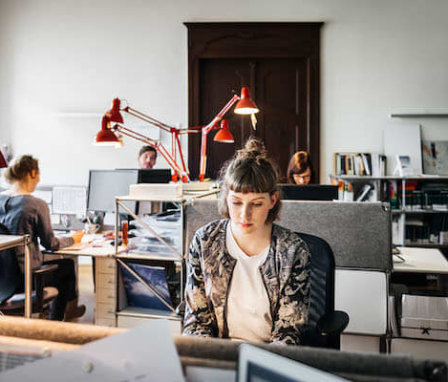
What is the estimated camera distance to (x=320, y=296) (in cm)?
150

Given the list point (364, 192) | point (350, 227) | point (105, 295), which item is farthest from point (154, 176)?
point (364, 192)

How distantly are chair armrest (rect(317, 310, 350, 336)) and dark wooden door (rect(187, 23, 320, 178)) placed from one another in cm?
336

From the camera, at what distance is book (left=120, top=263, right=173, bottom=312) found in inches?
85.5

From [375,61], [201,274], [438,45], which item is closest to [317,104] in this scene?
[375,61]

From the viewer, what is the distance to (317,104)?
4.71 metres

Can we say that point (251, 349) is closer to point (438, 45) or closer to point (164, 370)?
point (164, 370)

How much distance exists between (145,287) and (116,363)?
1.95 metres

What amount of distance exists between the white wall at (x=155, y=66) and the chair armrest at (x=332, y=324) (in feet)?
11.0

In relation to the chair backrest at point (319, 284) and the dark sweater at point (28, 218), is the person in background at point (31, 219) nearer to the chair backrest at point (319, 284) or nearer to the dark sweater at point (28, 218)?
the dark sweater at point (28, 218)

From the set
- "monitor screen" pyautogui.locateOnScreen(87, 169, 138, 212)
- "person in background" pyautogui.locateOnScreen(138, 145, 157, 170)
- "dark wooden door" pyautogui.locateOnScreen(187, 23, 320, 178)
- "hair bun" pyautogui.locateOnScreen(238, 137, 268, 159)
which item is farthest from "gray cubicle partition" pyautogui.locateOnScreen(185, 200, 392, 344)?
"dark wooden door" pyautogui.locateOnScreen(187, 23, 320, 178)

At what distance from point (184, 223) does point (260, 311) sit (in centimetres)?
95

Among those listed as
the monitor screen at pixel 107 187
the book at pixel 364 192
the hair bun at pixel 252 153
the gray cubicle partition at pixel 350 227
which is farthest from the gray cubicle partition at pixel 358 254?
the book at pixel 364 192

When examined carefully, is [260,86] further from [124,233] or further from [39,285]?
[39,285]

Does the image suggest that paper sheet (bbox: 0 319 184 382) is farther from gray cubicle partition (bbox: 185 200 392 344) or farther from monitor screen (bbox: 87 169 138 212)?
monitor screen (bbox: 87 169 138 212)
